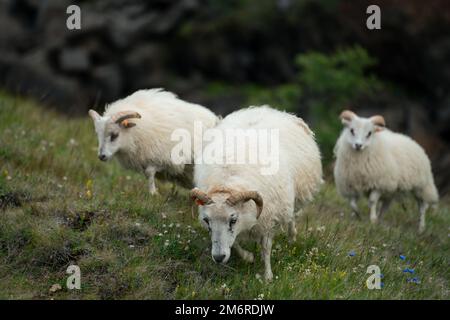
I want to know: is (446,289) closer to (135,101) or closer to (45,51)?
(135,101)

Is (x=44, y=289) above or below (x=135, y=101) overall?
below

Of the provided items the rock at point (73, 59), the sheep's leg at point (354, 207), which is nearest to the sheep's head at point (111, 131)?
the sheep's leg at point (354, 207)

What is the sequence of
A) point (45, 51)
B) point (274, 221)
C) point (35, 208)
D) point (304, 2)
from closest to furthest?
point (274, 221), point (35, 208), point (45, 51), point (304, 2)

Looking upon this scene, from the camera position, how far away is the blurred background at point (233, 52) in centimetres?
1908

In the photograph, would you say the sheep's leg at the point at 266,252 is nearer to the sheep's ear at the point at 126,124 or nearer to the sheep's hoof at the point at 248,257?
the sheep's hoof at the point at 248,257

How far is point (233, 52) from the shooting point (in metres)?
22.7

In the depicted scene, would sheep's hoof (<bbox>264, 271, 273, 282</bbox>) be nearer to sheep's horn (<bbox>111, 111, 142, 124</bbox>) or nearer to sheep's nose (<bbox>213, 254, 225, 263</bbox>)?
sheep's nose (<bbox>213, 254, 225, 263</bbox>)

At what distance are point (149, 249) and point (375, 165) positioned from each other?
14.2 feet

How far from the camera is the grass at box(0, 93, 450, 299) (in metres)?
6.65

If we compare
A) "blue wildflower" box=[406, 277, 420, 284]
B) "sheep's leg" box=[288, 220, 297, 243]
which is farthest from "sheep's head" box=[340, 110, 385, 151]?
"blue wildflower" box=[406, 277, 420, 284]

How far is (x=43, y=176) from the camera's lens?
29.1 ft

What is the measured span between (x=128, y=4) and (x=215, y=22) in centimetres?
318

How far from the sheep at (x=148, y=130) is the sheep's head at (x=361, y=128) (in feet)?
7.13
